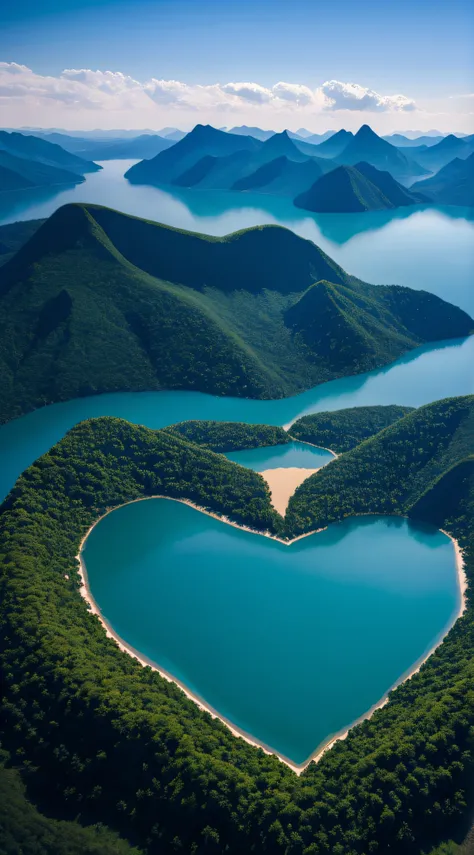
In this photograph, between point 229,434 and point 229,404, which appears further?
point 229,404

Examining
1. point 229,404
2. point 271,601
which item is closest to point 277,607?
point 271,601

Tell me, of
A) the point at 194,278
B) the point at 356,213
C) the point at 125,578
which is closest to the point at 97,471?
the point at 125,578

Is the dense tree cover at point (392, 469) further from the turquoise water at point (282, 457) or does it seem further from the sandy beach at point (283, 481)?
the turquoise water at point (282, 457)

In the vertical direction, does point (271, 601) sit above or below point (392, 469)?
below

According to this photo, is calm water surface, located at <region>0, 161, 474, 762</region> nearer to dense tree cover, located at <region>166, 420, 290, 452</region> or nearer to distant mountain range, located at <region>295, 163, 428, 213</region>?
dense tree cover, located at <region>166, 420, 290, 452</region>

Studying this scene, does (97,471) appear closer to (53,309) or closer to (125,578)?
(125,578)

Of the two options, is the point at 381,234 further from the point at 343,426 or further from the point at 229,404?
the point at 343,426
